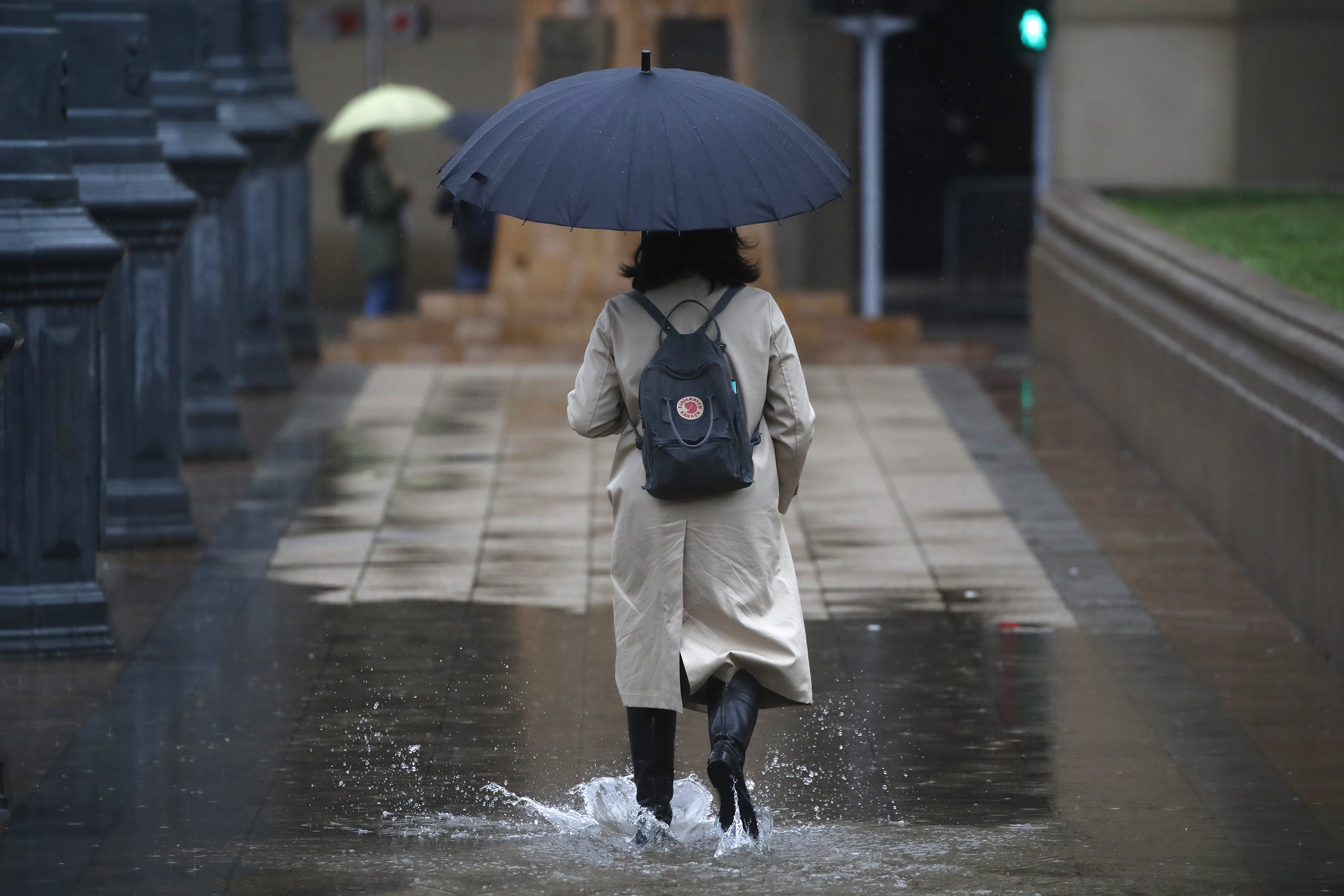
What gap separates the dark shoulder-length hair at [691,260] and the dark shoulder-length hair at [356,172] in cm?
1340

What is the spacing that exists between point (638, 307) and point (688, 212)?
1.14 ft

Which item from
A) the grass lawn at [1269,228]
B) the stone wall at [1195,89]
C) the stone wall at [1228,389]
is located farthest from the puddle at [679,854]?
the stone wall at [1195,89]

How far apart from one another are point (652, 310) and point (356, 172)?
1419 centimetres

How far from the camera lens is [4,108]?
7.34m

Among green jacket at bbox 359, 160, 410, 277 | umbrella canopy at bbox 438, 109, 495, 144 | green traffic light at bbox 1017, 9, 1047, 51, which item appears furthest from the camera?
→ umbrella canopy at bbox 438, 109, 495, 144

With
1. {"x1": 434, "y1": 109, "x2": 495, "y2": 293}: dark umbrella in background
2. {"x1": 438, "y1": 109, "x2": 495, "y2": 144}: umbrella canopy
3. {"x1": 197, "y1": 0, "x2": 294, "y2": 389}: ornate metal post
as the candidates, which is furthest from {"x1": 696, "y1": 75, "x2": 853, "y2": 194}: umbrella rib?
{"x1": 434, "y1": 109, "x2": 495, "y2": 293}: dark umbrella in background

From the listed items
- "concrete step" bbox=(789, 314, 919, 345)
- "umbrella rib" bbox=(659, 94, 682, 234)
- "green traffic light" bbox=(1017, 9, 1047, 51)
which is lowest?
"concrete step" bbox=(789, 314, 919, 345)

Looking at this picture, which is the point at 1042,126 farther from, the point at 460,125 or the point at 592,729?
the point at 592,729

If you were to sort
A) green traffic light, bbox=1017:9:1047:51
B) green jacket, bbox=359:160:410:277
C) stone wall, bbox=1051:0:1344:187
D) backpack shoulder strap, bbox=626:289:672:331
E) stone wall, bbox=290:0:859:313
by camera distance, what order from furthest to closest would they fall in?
1. stone wall, bbox=290:0:859:313
2. stone wall, bbox=1051:0:1344:187
3. green jacket, bbox=359:160:410:277
4. green traffic light, bbox=1017:9:1047:51
5. backpack shoulder strap, bbox=626:289:672:331

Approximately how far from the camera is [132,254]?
963 centimetres

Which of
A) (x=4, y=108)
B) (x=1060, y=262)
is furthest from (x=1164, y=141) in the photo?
(x=4, y=108)

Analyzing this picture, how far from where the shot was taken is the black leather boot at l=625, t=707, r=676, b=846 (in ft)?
18.2

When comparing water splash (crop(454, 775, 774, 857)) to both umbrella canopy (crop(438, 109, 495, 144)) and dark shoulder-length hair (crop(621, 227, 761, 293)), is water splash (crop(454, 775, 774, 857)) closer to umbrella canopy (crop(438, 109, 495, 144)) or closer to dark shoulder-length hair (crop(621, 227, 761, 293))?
dark shoulder-length hair (crop(621, 227, 761, 293))

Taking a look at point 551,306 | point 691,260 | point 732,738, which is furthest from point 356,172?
point 732,738
